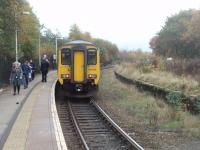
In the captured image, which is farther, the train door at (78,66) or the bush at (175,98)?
the train door at (78,66)

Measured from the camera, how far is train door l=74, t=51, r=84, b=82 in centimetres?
2880

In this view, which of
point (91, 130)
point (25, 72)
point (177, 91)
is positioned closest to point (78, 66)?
point (25, 72)

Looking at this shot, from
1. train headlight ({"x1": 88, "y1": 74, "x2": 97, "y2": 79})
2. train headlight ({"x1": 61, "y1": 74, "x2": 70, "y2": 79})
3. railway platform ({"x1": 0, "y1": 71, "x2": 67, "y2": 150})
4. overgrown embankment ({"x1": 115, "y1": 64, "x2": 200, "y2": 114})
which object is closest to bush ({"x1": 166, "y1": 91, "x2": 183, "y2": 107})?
overgrown embankment ({"x1": 115, "y1": 64, "x2": 200, "y2": 114})

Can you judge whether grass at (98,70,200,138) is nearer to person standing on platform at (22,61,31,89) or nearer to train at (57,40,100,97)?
train at (57,40,100,97)

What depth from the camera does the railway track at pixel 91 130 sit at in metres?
15.5

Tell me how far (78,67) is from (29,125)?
518 inches

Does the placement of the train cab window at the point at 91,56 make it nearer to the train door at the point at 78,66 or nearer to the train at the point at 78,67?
the train at the point at 78,67

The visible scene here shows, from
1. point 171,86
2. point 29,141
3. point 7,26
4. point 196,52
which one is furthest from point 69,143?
point 196,52

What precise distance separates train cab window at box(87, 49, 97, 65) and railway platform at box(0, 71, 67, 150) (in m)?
5.16

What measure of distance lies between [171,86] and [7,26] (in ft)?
34.6

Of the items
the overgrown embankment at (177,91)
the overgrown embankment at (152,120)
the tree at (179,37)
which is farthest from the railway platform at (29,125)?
the tree at (179,37)

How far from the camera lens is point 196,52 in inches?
2805

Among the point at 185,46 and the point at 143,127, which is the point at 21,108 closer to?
the point at 143,127

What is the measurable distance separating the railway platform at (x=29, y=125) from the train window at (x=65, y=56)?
4984 mm
